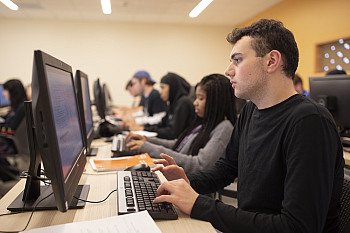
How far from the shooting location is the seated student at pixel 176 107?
2.54 metres

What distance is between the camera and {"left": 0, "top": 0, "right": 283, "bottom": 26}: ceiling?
4793 millimetres

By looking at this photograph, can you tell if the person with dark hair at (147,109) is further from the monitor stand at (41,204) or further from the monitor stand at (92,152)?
the monitor stand at (41,204)

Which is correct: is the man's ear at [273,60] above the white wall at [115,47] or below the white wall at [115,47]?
below

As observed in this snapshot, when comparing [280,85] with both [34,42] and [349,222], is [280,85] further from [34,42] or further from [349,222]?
[34,42]

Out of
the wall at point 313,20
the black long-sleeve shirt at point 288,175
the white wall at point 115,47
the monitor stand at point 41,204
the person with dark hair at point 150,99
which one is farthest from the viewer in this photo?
the white wall at point 115,47

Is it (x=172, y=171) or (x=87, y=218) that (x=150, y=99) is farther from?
(x=87, y=218)

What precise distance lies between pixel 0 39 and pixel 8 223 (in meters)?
6.83

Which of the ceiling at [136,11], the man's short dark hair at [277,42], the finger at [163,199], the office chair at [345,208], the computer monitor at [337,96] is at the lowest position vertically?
the office chair at [345,208]

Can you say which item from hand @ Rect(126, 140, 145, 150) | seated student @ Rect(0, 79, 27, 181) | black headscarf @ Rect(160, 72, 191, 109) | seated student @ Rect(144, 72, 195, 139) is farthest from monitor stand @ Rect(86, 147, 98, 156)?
seated student @ Rect(0, 79, 27, 181)

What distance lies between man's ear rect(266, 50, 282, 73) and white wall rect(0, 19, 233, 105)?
5.72 m

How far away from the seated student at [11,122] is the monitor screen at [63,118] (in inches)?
85.8

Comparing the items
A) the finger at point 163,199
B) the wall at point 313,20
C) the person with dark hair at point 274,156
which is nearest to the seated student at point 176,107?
the person with dark hair at point 274,156

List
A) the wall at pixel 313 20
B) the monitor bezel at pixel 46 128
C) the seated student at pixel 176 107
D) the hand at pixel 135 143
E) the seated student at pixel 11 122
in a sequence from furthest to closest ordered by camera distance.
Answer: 1. the wall at pixel 313 20
2. the seated student at pixel 11 122
3. the seated student at pixel 176 107
4. the hand at pixel 135 143
5. the monitor bezel at pixel 46 128

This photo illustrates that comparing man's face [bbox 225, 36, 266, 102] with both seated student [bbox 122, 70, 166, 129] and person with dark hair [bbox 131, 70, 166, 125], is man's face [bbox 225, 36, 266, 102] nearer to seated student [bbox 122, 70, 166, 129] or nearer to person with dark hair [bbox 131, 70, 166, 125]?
seated student [bbox 122, 70, 166, 129]
